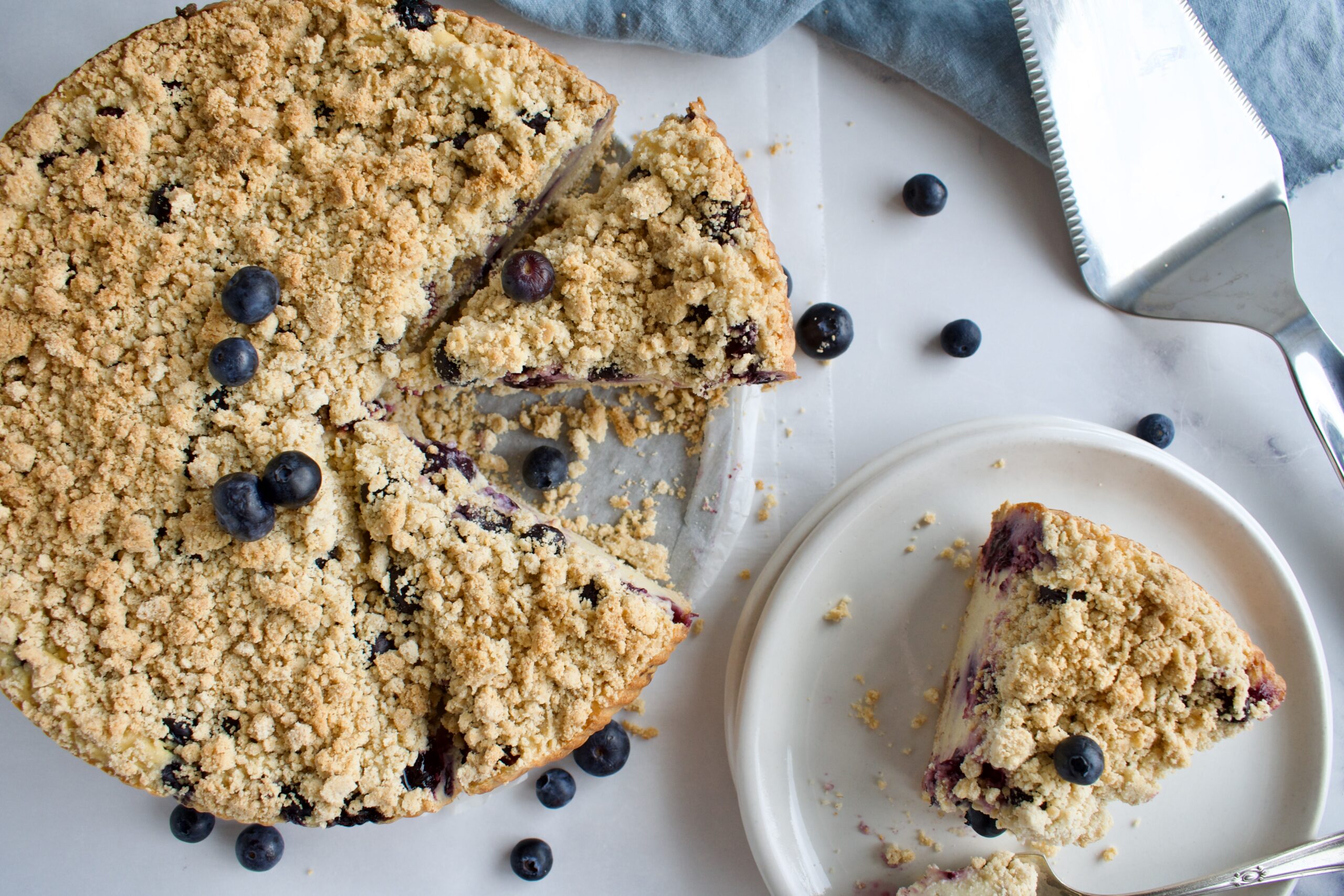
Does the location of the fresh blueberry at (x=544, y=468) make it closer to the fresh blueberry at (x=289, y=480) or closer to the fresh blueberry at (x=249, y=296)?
the fresh blueberry at (x=289, y=480)

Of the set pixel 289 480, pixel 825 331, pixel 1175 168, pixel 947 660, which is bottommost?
pixel 947 660

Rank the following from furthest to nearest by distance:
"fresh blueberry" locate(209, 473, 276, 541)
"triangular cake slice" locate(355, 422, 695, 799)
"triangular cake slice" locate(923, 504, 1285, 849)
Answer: "triangular cake slice" locate(923, 504, 1285, 849) < "triangular cake slice" locate(355, 422, 695, 799) < "fresh blueberry" locate(209, 473, 276, 541)

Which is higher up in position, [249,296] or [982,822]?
[249,296]

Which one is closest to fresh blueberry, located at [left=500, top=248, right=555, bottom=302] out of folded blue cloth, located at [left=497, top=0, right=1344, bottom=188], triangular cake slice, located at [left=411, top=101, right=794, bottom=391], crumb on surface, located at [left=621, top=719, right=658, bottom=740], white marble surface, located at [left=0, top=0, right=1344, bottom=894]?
triangular cake slice, located at [left=411, top=101, right=794, bottom=391]

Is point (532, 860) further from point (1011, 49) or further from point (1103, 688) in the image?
point (1011, 49)

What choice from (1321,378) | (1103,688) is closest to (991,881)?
(1103,688)

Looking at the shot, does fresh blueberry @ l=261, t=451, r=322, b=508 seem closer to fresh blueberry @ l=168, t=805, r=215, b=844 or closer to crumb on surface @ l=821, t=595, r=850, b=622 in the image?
fresh blueberry @ l=168, t=805, r=215, b=844

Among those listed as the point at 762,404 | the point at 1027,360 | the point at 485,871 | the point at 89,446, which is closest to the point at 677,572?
the point at 762,404
